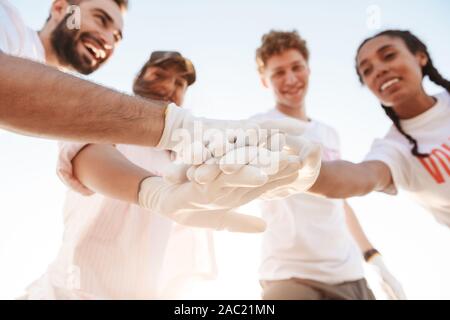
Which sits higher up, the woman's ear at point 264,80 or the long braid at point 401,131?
the woman's ear at point 264,80

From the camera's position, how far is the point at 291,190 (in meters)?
1.26

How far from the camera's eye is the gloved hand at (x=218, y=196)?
967mm

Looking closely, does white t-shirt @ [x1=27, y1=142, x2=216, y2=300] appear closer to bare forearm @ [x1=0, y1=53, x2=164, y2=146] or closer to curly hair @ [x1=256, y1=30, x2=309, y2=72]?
bare forearm @ [x1=0, y1=53, x2=164, y2=146]

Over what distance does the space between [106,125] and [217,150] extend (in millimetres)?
308

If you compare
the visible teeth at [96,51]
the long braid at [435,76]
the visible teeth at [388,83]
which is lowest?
the visible teeth at [388,83]

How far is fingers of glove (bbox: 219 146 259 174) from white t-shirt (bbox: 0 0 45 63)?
1.11 meters

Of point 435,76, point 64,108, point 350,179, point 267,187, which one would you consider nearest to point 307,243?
point 350,179

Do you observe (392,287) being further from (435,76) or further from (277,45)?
(277,45)

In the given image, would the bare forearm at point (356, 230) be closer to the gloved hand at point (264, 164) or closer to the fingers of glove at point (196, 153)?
the gloved hand at point (264, 164)

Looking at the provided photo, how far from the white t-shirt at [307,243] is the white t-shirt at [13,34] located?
1.63m

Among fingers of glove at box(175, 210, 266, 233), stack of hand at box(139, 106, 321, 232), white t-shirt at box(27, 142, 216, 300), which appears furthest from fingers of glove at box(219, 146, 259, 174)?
white t-shirt at box(27, 142, 216, 300)

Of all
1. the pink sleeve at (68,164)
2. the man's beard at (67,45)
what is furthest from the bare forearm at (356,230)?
the man's beard at (67,45)

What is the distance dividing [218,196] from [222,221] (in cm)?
25
